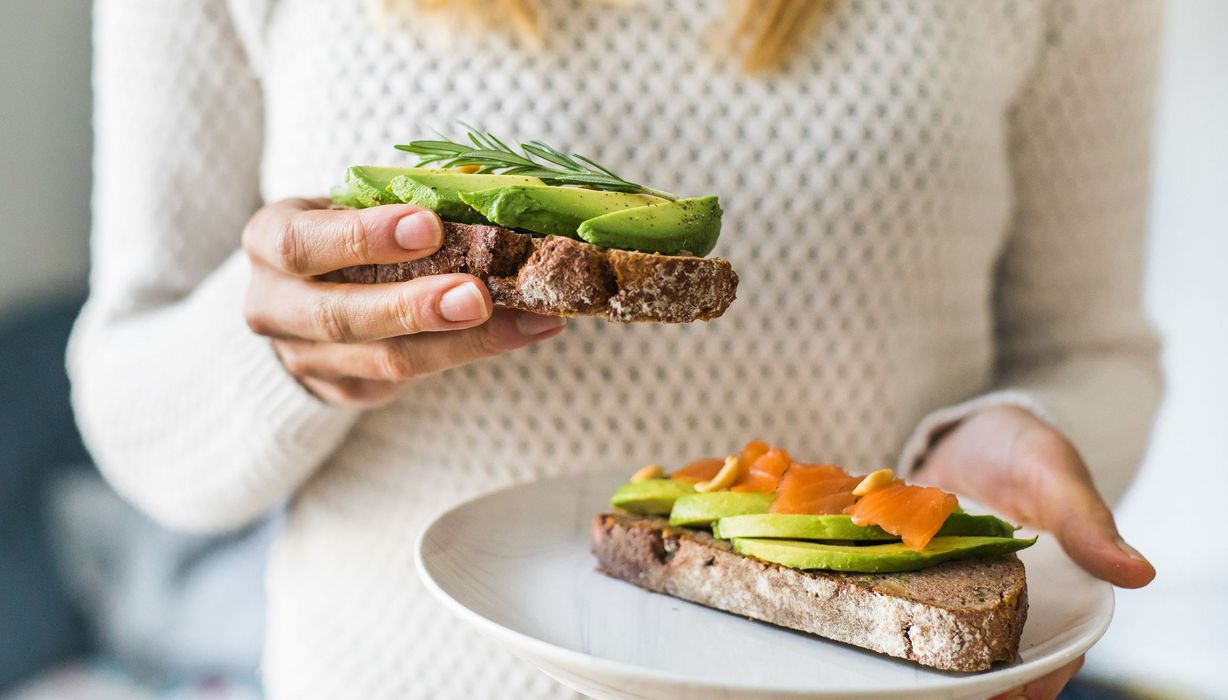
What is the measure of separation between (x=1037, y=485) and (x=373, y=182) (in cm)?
76

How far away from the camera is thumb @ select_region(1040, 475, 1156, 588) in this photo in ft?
2.96

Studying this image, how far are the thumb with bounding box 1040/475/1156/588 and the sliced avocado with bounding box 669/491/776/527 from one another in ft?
0.94

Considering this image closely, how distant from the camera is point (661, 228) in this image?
837mm

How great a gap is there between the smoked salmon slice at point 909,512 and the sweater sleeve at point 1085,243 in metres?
0.43

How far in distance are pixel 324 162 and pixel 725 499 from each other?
0.64 metres

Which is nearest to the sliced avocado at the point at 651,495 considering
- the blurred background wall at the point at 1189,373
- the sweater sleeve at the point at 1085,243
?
the sweater sleeve at the point at 1085,243

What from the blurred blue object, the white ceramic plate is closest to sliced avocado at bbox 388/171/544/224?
the white ceramic plate

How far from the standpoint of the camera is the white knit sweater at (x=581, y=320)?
1.23 meters

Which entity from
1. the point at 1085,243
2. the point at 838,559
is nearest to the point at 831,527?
the point at 838,559

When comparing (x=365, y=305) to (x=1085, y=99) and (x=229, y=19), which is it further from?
(x=1085, y=99)

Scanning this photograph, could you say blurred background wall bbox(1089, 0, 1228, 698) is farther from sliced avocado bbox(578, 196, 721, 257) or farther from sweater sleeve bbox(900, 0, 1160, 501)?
sliced avocado bbox(578, 196, 721, 257)

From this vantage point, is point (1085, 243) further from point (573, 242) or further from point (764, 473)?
point (573, 242)

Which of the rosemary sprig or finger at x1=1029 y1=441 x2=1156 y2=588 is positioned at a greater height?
the rosemary sprig

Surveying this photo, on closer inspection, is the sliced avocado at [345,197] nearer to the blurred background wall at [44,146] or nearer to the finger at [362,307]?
the finger at [362,307]
